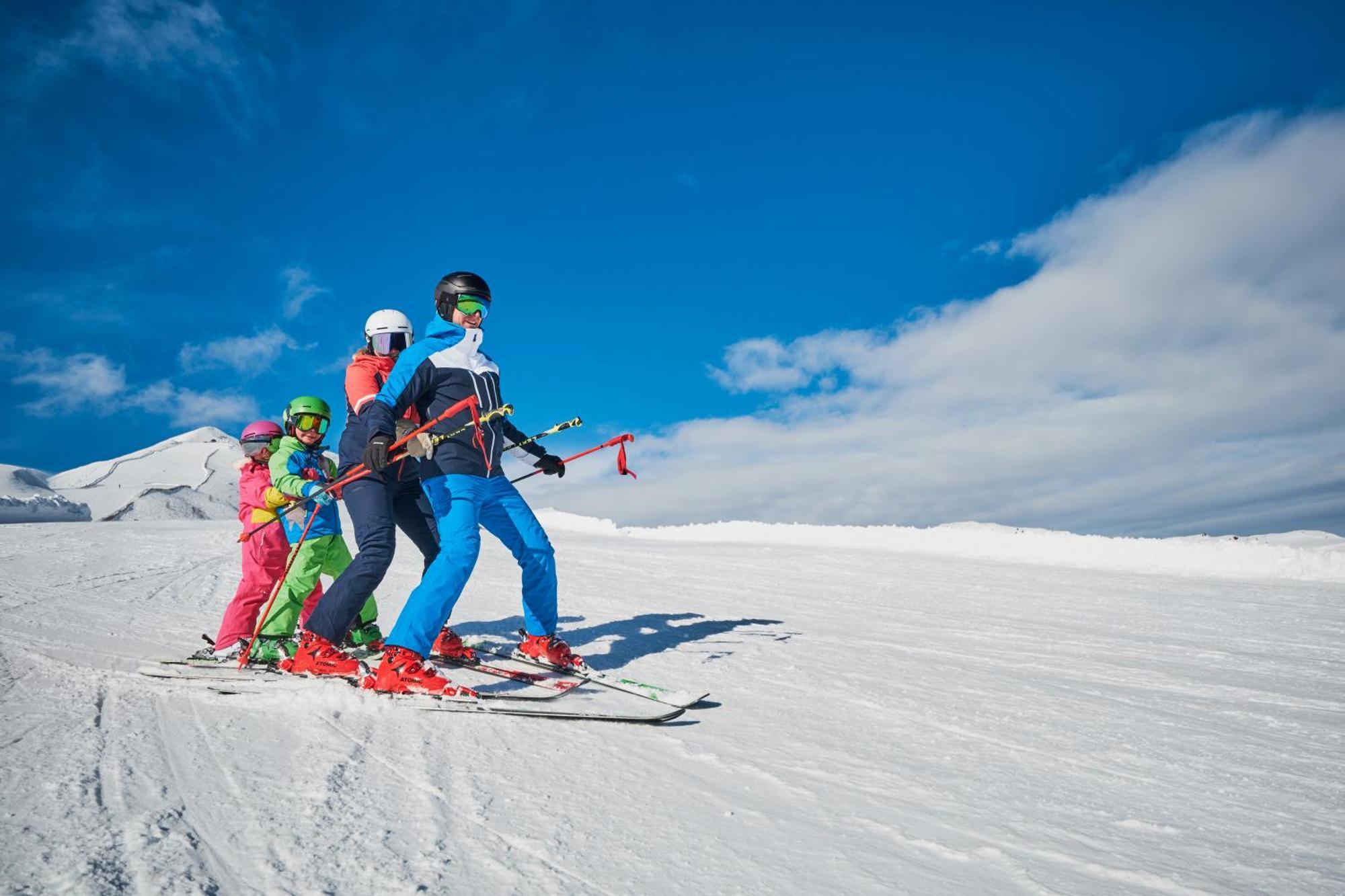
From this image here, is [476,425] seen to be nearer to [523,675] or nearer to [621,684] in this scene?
[523,675]

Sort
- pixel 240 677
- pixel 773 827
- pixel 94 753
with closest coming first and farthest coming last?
pixel 773 827, pixel 94 753, pixel 240 677

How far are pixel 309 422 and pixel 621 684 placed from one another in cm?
331

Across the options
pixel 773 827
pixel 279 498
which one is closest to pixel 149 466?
pixel 279 498

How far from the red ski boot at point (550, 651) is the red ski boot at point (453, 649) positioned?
438 millimetres

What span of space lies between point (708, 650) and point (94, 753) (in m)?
3.98

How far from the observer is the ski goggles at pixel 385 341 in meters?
5.56

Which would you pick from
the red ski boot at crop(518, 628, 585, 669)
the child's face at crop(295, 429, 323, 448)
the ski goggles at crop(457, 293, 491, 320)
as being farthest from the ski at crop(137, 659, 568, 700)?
the ski goggles at crop(457, 293, 491, 320)

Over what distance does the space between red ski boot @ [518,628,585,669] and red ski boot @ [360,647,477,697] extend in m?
1.09

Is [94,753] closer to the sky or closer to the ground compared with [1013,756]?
closer to the sky

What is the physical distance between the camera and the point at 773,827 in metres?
2.38

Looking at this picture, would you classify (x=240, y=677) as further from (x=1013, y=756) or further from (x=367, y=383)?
(x=1013, y=756)

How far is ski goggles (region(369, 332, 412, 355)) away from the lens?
5562 mm

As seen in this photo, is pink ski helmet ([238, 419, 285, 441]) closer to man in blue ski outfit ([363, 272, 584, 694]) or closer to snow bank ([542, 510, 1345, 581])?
man in blue ski outfit ([363, 272, 584, 694])

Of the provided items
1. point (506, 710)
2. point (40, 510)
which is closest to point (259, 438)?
point (506, 710)
